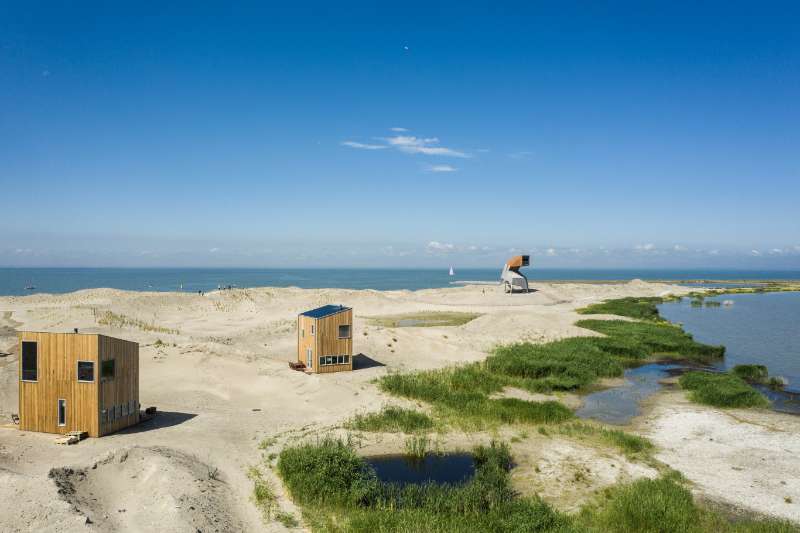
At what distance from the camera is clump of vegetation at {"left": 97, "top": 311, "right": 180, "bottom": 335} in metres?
42.0

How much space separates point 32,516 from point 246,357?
67.8 ft

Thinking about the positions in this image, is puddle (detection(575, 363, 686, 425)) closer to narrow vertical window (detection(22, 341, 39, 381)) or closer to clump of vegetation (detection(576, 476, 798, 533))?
clump of vegetation (detection(576, 476, 798, 533))

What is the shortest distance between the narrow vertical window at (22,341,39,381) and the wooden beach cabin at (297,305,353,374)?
14.5 metres

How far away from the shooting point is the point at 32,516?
37.9 feet

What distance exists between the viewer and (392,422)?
72.9 feet

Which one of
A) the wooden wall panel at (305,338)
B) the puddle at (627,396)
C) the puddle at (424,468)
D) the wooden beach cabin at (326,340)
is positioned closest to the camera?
the puddle at (424,468)

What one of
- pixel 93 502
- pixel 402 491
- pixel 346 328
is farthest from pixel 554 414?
pixel 93 502

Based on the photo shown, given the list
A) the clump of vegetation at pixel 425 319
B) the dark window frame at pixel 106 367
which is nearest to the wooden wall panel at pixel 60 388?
the dark window frame at pixel 106 367

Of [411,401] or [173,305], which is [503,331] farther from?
[173,305]

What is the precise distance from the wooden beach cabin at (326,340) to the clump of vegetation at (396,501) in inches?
525

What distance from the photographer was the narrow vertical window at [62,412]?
59.0 ft

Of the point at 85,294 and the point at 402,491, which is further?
the point at 85,294

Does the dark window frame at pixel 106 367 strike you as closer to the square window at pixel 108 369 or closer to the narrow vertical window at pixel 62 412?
the square window at pixel 108 369

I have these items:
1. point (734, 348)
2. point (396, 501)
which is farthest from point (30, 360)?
point (734, 348)
